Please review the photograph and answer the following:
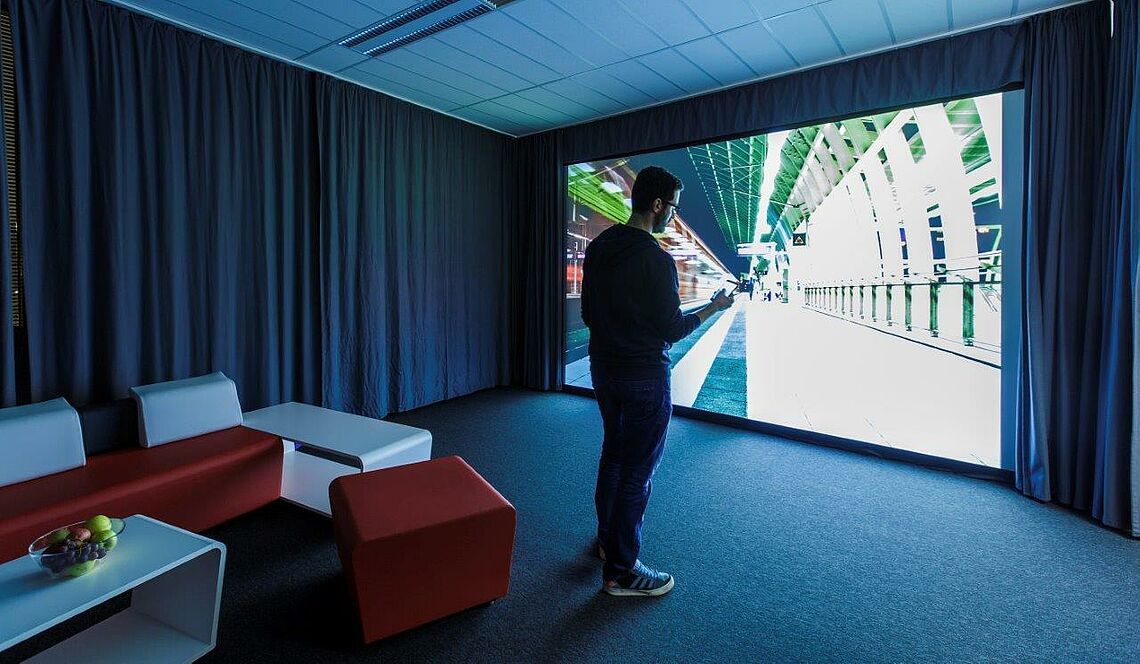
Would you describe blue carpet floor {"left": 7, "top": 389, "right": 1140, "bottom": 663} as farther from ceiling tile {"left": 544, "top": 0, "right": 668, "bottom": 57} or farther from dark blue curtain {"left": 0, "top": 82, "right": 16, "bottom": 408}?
ceiling tile {"left": 544, "top": 0, "right": 668, "bottom": 57}

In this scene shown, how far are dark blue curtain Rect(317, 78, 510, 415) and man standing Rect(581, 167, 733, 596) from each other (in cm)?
273

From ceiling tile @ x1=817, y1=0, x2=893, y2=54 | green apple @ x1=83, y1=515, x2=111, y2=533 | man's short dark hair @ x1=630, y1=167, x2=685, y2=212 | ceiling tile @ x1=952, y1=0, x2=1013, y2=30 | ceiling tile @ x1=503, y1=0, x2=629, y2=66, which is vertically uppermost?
ceiling tile @ x1=503, y1=0, x2=629, y2=66

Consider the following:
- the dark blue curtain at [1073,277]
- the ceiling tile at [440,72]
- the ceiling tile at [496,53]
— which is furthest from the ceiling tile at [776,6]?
the ceiling tile at [440,72]

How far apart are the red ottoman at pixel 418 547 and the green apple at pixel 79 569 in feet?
2.09

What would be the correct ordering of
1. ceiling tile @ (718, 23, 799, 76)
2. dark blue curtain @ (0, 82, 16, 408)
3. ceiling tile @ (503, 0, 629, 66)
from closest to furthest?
dark blue curtain @ (0, 82, 16, 408) → ceiling tile @ (503, 0, 629, 66) → ceiling tile @ (718, 23, 799, 76)

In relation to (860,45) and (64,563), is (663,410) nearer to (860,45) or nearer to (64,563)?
(64,563)

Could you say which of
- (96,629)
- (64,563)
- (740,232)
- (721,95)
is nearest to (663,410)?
(64,563)

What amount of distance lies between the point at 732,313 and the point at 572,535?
5.04 meters

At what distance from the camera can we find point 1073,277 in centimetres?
270

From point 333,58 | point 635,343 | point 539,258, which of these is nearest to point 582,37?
point 333,58

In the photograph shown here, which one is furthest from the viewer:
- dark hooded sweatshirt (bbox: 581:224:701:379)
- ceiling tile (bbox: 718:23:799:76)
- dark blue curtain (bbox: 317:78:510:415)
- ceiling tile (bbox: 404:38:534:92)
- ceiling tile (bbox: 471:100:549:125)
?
ceiling tile (bbox: 471:100:549:125)

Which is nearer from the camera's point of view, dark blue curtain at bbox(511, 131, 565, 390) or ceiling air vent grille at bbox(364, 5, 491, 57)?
ceiling air vent grille at bbox(364, 5, 491, 57)

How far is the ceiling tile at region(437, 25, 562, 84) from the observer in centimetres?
317

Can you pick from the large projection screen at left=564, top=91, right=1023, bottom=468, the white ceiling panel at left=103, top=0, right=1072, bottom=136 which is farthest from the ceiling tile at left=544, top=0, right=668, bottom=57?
the large projection screen at left=564, top=91, right=1023, bottom=468
